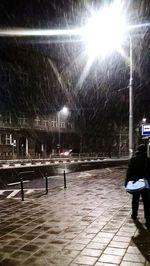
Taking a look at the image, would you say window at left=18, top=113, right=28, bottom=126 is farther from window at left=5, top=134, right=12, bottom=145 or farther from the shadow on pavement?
the shadow on pavement

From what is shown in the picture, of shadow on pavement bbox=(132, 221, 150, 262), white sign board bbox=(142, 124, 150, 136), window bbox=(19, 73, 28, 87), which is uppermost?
window bbox=(19, 73, 28, 87)

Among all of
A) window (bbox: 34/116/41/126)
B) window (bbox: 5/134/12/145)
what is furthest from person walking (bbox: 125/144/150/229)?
window (bbox: 34/116/41/126)

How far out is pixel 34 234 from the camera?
265 inches

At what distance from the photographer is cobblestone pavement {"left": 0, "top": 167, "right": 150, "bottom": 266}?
5.26 meters

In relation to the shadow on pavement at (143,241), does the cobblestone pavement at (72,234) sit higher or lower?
A: lower

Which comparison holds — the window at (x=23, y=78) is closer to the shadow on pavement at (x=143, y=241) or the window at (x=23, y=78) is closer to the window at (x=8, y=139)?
the window at (x=8, y=139)

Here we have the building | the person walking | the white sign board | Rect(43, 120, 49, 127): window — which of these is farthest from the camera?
Rect(43, 120, 49, 127): window

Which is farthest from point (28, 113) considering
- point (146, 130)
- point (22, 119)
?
point (146, 130)

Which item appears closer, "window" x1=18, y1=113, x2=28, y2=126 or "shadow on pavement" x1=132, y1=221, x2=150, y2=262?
"shadow on pavement" x1=132, y1=221, x2=150, y2=262

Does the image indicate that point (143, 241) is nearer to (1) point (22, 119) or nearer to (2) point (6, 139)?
(2) point (6, 139)

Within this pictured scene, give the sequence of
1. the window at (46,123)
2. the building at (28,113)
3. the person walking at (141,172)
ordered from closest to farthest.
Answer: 1. the person walking at (141,172)
2. the building at (28,113)
3. the window at (46,123)

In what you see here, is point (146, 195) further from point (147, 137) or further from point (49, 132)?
point (49, 132)

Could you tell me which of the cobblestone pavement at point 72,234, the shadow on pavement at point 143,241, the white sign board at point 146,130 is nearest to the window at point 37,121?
the white sign board at point 146,130

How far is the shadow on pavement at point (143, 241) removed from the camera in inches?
216
